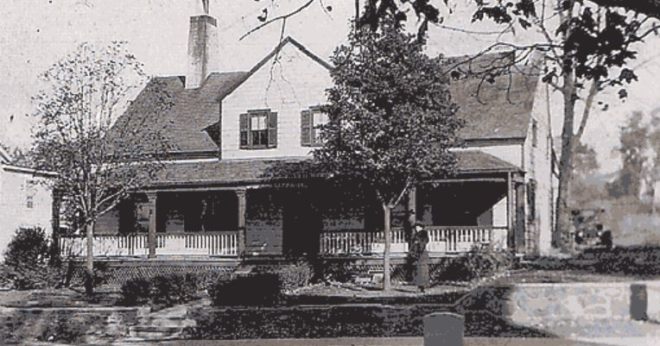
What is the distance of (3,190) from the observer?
45.1 feet

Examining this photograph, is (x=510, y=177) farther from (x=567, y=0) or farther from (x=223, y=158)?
(x=567, y=0)

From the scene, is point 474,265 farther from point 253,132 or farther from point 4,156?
point 4,156

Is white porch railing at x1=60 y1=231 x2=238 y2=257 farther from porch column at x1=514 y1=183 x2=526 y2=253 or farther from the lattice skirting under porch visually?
porch column at x1=514 y1=183 x2=526 y2=253

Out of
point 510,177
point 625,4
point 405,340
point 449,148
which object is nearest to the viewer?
point 625,4

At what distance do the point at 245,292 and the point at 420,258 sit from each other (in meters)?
2.96

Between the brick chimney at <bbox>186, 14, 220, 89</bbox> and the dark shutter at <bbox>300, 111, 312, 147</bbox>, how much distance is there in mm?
1734

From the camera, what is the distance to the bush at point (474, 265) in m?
13.9

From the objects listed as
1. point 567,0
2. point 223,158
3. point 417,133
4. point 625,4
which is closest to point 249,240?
point 223,158

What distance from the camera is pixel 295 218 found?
15844 millimetres

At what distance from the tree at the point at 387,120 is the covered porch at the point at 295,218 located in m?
0.53

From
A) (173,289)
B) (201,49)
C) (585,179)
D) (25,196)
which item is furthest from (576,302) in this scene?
(25,196)

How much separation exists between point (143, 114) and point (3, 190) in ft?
7.45

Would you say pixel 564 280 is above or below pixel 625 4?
below

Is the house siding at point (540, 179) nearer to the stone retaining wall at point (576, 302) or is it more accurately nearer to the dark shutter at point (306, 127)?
the dark shutter at point (306, 127)
